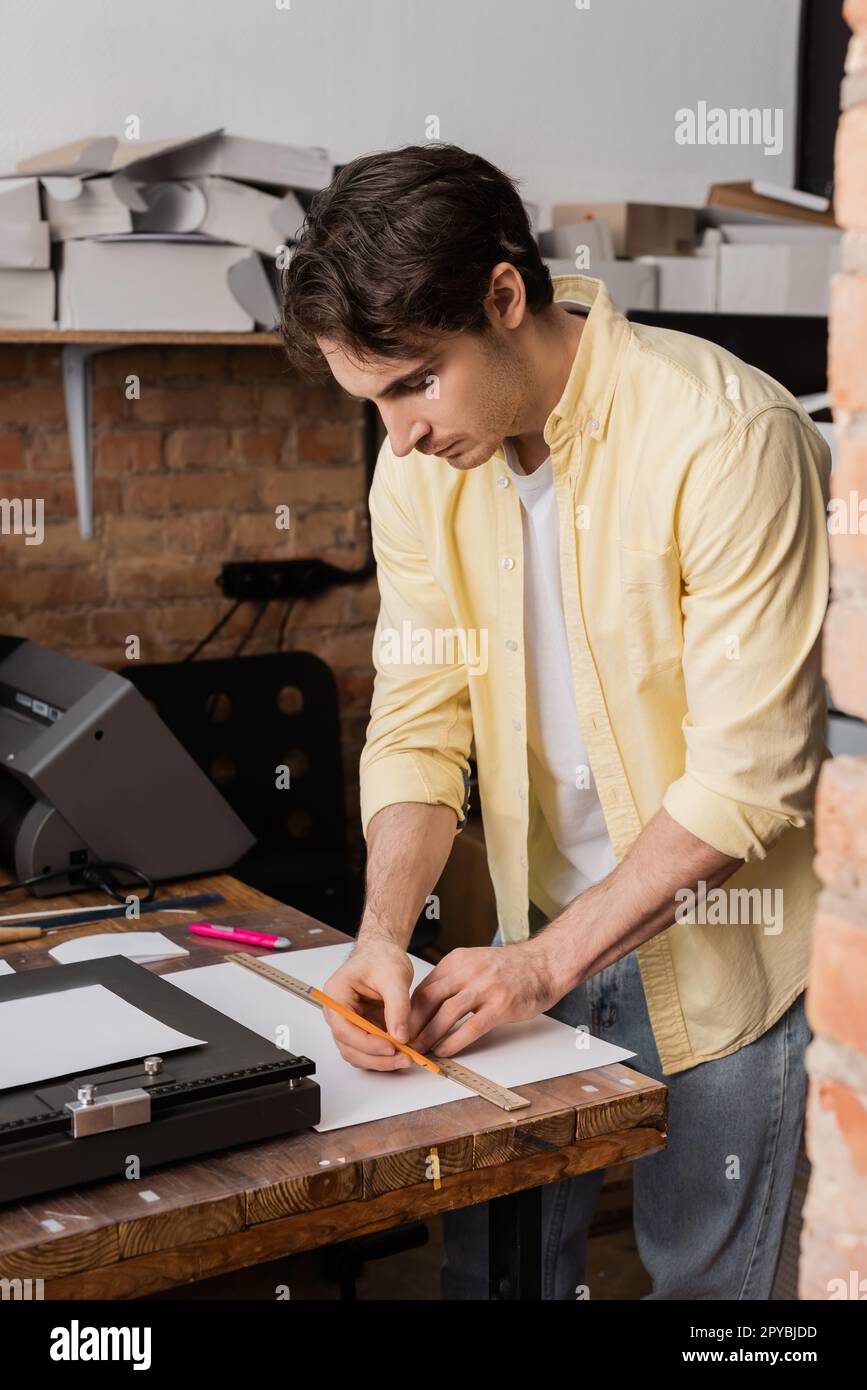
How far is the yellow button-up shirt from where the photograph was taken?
55.1 inches

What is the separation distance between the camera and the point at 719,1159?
1586 millimetres

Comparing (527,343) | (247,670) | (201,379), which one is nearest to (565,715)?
(527,343)

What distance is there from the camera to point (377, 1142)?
1.18m

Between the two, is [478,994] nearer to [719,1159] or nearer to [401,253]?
[719,1159]

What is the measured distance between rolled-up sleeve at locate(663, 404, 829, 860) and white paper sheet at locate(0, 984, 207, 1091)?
20.8 inches

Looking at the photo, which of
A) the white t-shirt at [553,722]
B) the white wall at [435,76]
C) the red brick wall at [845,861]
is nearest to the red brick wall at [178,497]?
the white wall at [435,76]

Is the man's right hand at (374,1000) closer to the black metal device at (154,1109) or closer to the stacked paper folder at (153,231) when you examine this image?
the black metal device at (154,1109)

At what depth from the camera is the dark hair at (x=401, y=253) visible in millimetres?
1354

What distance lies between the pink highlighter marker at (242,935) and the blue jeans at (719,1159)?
1.15 ft

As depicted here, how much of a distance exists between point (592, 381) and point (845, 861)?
89 cm

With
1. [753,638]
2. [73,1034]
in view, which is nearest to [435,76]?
[753,638]

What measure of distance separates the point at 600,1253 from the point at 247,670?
1201mm

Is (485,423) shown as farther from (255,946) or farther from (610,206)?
(610,206)

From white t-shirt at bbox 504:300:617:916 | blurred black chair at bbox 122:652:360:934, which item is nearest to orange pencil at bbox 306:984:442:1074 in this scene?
white t-shirt at bbox 504:300:617:916
